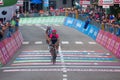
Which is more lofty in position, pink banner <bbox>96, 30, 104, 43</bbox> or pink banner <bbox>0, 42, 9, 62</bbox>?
pink banner <bbox>0, 42, 9, 62</bbox>

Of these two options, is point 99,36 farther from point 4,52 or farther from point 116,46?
point 4,52

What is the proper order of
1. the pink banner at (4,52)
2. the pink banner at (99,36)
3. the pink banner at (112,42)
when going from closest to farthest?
1. the pink banner at (4,52)
2. the pink banner at (112,42)
3. the pink banner at (99,36)

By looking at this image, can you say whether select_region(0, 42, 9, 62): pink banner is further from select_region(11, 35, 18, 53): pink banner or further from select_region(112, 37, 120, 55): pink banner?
select_region(112, 37, 120, 55): pink banner

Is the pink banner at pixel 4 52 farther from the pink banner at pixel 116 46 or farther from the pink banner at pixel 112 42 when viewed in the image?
the pink banner at pixel 112 42

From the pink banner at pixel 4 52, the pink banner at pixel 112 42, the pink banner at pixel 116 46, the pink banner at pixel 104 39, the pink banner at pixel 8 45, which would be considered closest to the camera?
the pink banner at pixel 4 52

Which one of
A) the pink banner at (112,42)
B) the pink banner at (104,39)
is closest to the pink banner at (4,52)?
the pink banner at (112,42)

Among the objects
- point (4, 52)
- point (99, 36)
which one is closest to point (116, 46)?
point (4, 52)

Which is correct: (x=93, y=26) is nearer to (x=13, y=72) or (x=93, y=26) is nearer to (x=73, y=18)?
(x=73, y=18)

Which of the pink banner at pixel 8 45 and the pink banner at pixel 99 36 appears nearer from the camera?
the pink banner at pixel 8 45

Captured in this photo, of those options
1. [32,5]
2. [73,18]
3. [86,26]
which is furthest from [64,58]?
[32,5]

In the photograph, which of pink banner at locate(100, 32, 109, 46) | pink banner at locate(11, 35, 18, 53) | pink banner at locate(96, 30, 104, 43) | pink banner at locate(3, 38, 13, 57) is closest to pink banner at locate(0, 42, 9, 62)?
pink banner at locate(3, 38, 13, 57)

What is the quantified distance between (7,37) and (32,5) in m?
66.2

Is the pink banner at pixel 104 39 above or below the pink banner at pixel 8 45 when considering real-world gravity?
below

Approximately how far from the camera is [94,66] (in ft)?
79.2
